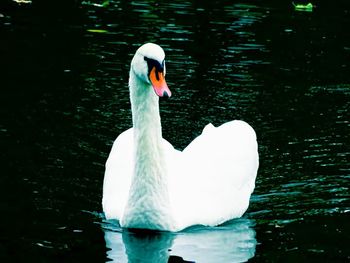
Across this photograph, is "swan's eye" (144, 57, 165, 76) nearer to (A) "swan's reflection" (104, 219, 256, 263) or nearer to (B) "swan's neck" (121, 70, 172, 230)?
(B) "swan's neck" (121, 70, 172, 230)

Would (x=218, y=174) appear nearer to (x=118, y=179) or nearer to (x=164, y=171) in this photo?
(x=164, y=171)

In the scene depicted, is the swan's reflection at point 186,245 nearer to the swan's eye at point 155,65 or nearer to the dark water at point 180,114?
the dark water at point 180,114

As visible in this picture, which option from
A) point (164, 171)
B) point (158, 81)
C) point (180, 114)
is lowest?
point (180, 114)

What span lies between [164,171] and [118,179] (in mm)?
840

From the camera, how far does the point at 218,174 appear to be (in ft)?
29.5

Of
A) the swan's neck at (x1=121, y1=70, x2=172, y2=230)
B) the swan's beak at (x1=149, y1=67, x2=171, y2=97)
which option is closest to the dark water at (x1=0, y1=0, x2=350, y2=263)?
the swan's neck at (x1=121, y1=70, x2=172, y2=230)

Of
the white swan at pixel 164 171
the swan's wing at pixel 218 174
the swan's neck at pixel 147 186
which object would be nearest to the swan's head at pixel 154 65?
the white swan at pixel 164 171

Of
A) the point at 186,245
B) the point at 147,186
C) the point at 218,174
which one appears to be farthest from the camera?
the point at 218,174

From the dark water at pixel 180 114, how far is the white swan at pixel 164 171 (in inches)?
7.2

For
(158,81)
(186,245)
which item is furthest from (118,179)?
(158,81)

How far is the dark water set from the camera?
26.6ft

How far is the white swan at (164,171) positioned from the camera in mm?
8172

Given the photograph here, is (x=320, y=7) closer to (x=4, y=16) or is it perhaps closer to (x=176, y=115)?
(x=4, y=16)

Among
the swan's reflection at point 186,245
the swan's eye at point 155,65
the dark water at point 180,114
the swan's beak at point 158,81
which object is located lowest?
the swan's reflection at point 186,245
